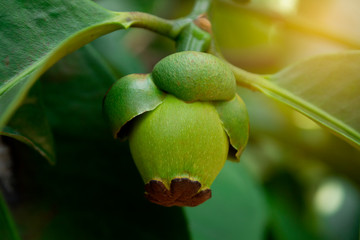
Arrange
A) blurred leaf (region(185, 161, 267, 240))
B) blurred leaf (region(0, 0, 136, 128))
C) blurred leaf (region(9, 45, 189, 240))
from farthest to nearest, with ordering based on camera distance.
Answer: blurred leaf (region(185, 161, 267, 240)), blurred leaf (region(9, 45, 189, 240)), blurred leaf (region(0, 0, 136, 128))

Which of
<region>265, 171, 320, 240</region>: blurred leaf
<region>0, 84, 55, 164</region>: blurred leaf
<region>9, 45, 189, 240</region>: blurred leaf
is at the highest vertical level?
<region>0, 84, 55, 164</region>: blurred leaf

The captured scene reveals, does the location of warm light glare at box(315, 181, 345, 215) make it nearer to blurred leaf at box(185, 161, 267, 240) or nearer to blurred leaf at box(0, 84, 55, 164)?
blurred leaf at box(185, 161, 267, 240)

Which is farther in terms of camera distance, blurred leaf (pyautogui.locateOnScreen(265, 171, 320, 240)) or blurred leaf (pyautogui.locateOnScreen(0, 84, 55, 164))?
blurred leaf (pyautogui.locateOnScreen(265, 171, 320, 240))

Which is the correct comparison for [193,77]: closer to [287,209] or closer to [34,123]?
[34,123]

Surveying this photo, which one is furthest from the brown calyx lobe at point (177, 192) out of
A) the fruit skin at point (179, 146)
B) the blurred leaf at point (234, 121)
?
the blurred leaf at point (234, 121)

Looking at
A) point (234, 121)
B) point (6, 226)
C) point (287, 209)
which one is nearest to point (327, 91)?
point (234, 121)

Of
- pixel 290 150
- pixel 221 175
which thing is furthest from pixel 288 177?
pixel 221 175

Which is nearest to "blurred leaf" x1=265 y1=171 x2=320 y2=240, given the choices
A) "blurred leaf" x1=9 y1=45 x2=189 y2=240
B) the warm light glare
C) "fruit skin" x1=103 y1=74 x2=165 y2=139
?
the warm light glare
